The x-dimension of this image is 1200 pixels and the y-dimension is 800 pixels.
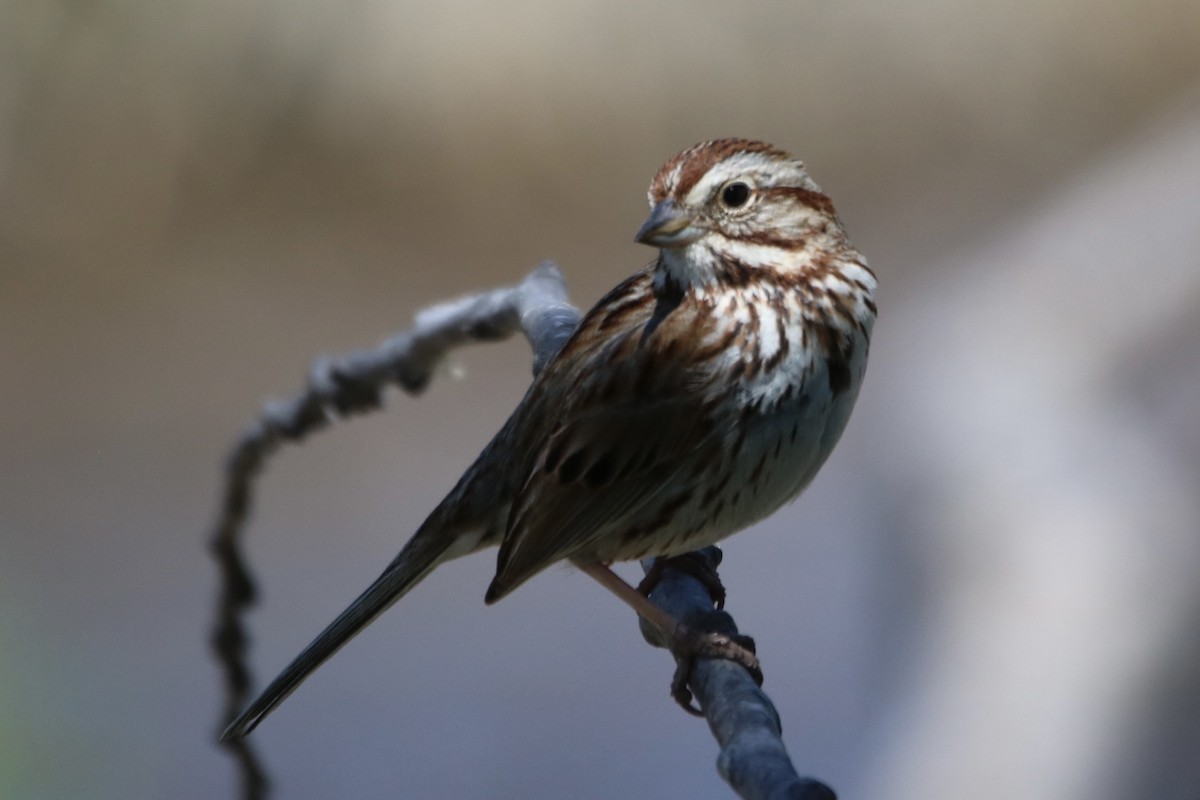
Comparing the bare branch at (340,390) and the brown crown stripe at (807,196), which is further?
the bare branch at (340,390)

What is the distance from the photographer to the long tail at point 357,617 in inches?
109

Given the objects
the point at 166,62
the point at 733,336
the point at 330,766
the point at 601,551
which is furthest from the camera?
the point at 166,62

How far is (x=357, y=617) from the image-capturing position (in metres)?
2.80

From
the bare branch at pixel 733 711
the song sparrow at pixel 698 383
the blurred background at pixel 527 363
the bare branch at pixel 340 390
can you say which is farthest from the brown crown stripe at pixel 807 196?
the blurred background at pixel 527 363

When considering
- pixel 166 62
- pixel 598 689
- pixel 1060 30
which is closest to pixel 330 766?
pixel 598 689

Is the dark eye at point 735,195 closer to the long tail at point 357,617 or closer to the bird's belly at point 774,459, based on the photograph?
the bird's belly at point 774,459

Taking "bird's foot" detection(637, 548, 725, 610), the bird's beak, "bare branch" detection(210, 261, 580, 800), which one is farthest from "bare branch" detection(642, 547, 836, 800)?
the bird's beak

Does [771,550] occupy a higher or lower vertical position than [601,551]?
higher

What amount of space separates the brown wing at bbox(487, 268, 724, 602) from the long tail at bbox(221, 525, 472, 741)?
160 mm

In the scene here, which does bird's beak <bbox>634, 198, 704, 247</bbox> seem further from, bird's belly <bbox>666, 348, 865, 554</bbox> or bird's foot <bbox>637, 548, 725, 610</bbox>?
bird's foot <bbox>637, 548, 725, 610</bbox>

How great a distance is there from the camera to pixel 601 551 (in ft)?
9.16

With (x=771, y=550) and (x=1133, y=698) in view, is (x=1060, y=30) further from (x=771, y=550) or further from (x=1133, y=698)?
(x=1133, y=698)

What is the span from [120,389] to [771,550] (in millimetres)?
2678

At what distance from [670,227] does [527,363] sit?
11.7ft
